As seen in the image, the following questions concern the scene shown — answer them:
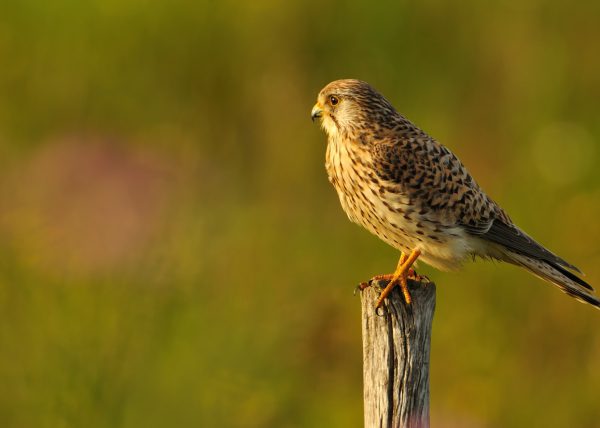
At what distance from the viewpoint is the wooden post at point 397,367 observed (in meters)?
3.50

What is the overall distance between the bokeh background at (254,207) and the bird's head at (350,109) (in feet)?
2.48

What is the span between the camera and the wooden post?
350 centimetres

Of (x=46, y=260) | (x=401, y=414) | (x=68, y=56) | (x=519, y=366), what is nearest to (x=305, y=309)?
(x=519, y=366)

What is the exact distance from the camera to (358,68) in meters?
7.54

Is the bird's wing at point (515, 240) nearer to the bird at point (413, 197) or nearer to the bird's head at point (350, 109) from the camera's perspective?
the bird at point (413, 197)

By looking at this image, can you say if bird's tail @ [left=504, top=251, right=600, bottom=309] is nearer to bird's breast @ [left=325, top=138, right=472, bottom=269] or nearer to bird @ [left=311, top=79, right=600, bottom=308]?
bird @ [left=311, top=79, right=600, bottom=308]

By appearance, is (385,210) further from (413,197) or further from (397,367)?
(397,367)

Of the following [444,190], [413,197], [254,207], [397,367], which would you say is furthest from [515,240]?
[254,207]

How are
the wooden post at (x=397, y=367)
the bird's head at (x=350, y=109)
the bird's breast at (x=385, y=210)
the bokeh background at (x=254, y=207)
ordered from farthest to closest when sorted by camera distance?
1. the bird's head at (x=350, y=109)
2. the bokeh background at (x=254, y=207)
3. the bird's breast at (x=385, y=210)
4. the wooden post at (x=397, y=367)

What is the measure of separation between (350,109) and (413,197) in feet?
1.99

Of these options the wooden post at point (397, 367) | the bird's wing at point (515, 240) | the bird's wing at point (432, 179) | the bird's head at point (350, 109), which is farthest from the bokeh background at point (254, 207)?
the wooden post at point (397, 367)

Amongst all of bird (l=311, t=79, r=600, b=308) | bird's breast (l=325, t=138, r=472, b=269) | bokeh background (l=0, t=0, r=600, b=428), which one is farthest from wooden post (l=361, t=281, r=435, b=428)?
bokeh background (l=0, t=0, r=600, b=428)

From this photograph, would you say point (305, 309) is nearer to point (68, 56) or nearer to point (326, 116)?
point (326, 116)

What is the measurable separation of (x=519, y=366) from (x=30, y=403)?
2.72 m
